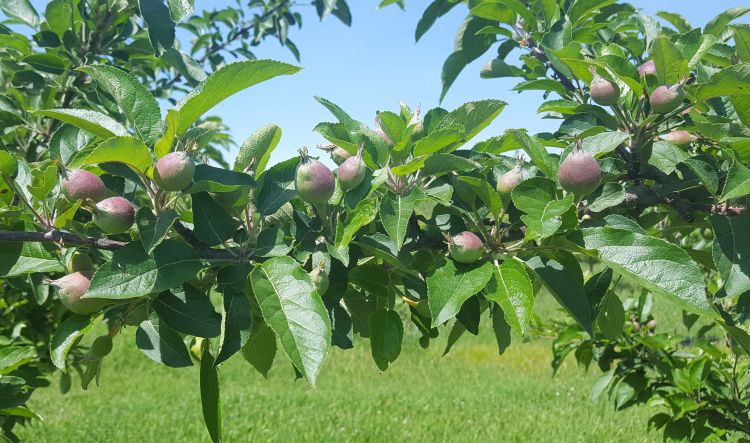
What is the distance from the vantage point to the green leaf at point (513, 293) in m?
0.81

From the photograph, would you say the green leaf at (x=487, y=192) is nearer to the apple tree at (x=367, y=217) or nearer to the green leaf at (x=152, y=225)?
the apple tree at (x=367, y=217)

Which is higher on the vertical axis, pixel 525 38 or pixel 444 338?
pixel 525 38

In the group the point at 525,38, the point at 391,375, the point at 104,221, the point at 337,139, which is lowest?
the point at 391,375

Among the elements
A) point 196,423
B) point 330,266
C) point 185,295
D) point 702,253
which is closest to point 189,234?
point 185,295

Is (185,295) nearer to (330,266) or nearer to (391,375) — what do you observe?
(330,266)

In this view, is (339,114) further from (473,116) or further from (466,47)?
(466,47)

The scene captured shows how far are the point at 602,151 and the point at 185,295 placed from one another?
1.97 feet

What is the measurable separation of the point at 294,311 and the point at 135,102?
1.18 ft

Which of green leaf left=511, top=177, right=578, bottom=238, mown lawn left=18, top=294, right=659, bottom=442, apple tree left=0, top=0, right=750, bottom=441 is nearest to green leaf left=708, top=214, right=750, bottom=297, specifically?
apple tree left=0, top=0, right=750, bottom=441

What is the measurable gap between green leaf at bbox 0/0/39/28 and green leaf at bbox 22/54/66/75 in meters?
0.40

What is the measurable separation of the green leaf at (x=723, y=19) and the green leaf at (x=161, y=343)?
49.5 inches

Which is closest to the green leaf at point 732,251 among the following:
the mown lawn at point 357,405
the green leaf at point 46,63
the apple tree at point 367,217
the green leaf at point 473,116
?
the apple tree at point 367,217

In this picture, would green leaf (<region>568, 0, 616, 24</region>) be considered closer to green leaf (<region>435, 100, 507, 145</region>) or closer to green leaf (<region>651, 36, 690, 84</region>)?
green leaf (<region>651, 36, 690, 84</region>)

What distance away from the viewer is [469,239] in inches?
35.0
